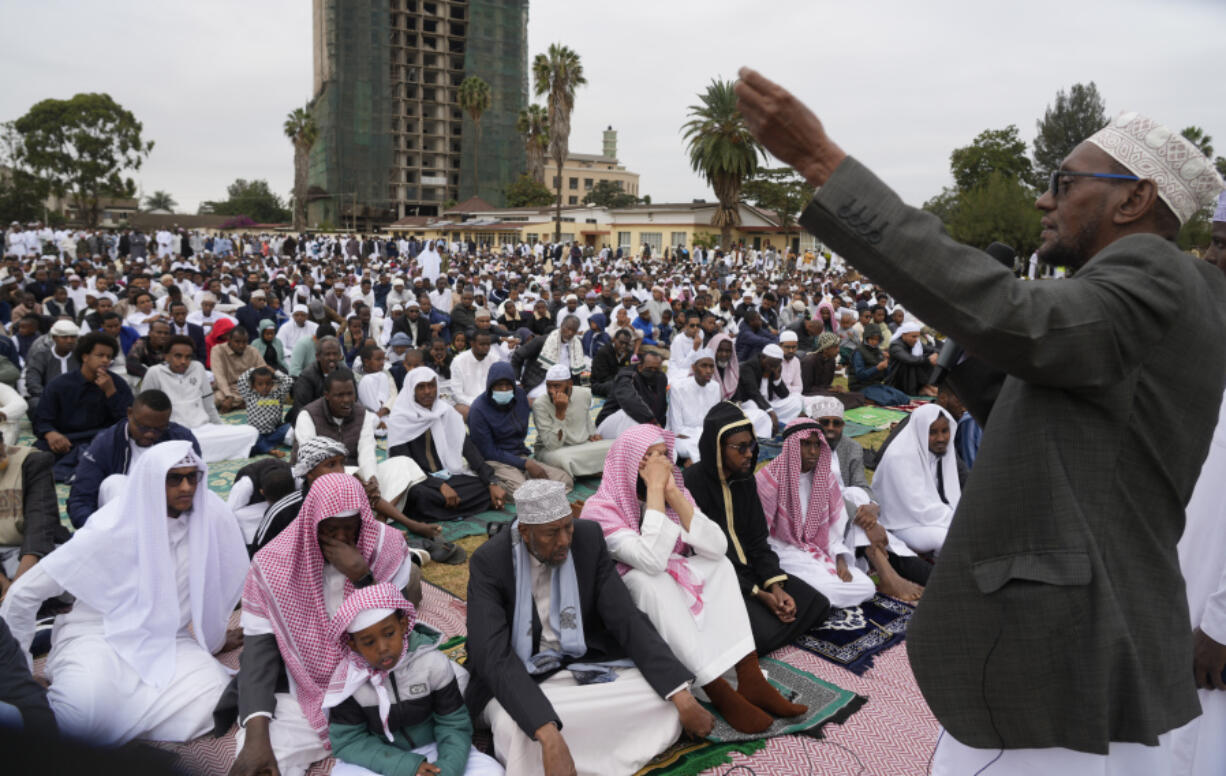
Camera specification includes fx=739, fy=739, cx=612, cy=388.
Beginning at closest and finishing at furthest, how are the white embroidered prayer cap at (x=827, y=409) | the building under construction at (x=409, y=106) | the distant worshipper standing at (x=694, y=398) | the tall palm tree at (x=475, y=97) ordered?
the white embroidered prayer cap at (x=827, y=409) < the distant worshipper standing at (x=694, y=398) < the tall palm tree at (x=475, y=97) < the building under construction at (x=409, y=106)

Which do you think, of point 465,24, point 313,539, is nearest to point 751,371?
point 313,539

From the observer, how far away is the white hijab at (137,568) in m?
2.75

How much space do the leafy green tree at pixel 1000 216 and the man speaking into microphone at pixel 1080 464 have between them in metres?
27.1

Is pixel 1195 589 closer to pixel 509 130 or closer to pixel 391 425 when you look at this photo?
pixel 391 425

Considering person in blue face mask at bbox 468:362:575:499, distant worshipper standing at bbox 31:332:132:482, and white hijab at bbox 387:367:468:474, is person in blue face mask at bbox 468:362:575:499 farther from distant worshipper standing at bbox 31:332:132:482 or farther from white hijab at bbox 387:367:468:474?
distant worshipper standing at bbox 31:332:132:482

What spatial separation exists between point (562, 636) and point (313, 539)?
0.97 metres

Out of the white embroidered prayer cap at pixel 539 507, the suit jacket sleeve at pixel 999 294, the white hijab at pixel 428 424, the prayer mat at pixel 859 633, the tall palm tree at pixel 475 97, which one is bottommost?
the prayer mat at pixel 859 633

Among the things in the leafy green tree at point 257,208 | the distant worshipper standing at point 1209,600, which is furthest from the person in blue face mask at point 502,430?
the leafy green tree at point 257,208

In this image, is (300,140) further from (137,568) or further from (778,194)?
(137,568)

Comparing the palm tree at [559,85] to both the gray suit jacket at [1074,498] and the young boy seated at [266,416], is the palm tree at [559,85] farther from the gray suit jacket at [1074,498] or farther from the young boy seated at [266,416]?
the gray suit jacket at [1074,498]

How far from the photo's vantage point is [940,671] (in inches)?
41.1

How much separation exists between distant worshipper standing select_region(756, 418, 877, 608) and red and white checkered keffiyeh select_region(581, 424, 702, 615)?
639 millimetres

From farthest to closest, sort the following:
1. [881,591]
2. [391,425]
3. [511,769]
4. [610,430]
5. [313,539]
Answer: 1. [610,430]
2. [391,425]
3. [881,591]
4. [313,539]
5. [511,769]

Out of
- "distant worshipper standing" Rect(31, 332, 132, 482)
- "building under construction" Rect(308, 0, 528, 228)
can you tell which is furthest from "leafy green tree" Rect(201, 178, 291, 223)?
"distant worshipper standing" Rect(31, 332, 132, 482)
